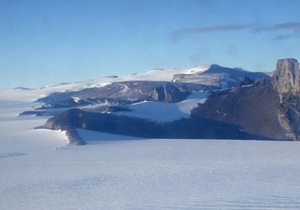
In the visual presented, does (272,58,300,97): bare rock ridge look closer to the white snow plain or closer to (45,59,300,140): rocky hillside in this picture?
(45,59,300,140): rocky hillside

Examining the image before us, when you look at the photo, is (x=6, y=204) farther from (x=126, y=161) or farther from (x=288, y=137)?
(x=288, y=137)

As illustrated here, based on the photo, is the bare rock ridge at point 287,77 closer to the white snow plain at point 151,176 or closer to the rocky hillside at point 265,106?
the rocky hillside at point 265,106

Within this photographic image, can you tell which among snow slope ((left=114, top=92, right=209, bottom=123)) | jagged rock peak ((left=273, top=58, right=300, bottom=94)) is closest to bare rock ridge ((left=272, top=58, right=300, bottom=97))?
jagged rock peak ((left=273, top=58, right=300, bottom=94))

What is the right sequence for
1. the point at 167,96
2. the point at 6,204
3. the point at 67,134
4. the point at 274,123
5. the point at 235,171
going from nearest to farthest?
the point at 6,204 → the point at 235,171 → the point at 67,134 → the point at 274,123 → the point at 167,96

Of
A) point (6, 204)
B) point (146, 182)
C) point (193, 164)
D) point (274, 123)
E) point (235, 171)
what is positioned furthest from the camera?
point (274, 123)

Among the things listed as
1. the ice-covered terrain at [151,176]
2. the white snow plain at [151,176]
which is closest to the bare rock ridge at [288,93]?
the ice-covered terrain at [151,176]

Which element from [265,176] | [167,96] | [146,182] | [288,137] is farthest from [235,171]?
[167,96]

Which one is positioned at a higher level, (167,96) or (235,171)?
(167,96)

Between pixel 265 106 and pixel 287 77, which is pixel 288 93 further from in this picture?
pixel 265 106
